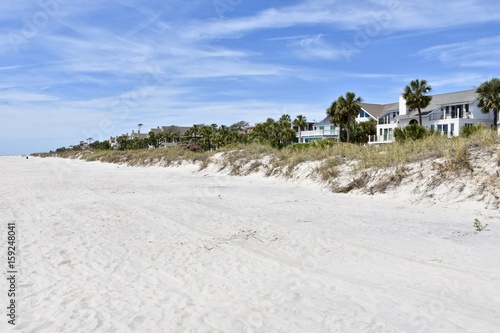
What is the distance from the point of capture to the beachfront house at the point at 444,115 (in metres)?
46.6

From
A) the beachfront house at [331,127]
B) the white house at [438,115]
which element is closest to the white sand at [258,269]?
the white house at [438,115]

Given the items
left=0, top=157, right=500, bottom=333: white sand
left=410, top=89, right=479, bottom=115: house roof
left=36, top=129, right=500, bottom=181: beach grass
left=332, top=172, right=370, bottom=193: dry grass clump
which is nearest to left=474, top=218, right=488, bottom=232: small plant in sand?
left=0, top=157, right=500, bottom=333: white sand

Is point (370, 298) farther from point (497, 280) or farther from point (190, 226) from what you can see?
point (190, 226)

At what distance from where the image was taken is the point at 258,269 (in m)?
6.09

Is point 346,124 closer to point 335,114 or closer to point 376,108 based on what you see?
point 335,114

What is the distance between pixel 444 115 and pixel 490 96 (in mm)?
7105

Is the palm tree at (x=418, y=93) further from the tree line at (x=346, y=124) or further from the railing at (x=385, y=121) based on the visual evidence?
the railing at (x=385, y=121)

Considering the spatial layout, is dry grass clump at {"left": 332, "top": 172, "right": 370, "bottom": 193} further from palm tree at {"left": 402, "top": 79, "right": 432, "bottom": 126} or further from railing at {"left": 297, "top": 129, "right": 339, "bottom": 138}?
railing at {"left": 297, "top": 129, "right": 339, "bottom": 138}

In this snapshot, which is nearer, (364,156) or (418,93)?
(364,156)

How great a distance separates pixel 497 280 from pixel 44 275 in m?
6.81

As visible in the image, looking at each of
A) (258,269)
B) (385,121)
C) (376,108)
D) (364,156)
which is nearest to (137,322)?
(258,269)

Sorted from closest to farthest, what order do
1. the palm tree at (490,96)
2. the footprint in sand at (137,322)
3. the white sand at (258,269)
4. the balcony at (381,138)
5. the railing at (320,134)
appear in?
the footprint in sand at (137,322) < the white sand at (258,269) < the palm tree at (490,96) < the balcony at (381,138) < the railing at (320,134)

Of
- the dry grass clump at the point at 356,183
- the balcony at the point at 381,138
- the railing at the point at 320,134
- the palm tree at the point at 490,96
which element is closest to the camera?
the dry grass clump at the point at 356,183

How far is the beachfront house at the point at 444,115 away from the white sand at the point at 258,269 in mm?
40129
